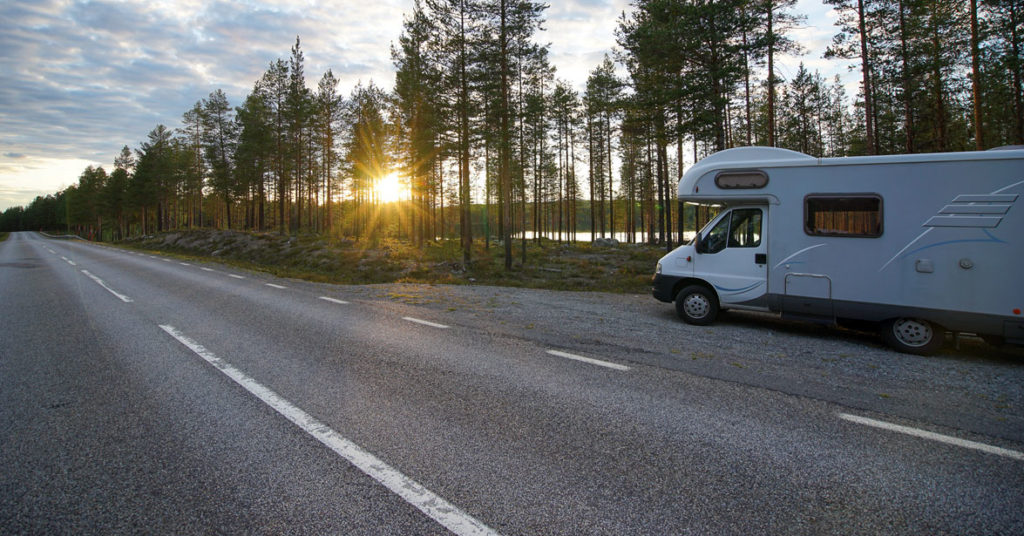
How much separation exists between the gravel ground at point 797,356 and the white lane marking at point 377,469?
3.72 metres

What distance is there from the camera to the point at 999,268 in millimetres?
6062

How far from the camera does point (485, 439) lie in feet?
11.5

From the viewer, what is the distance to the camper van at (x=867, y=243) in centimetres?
611

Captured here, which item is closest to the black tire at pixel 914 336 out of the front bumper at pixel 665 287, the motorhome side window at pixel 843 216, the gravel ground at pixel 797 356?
the gravel ground at pixel 797 356

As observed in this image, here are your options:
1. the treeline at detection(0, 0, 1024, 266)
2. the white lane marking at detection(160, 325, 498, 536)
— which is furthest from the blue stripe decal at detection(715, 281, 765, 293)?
the treeline at detection(0, 0, 1024, 266)

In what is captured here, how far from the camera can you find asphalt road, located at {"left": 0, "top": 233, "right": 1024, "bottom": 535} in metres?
2.58

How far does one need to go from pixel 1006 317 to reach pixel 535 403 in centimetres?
700

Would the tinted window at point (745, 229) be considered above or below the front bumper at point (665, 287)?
above

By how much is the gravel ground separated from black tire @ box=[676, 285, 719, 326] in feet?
0.75

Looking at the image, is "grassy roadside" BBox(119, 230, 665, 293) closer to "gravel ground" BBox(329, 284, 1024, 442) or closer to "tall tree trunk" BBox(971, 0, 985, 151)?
"gravel ground" BBox(329, 284, 1024, 442)

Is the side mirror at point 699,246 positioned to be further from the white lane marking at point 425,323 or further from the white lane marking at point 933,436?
the white lane marking at point 425,323

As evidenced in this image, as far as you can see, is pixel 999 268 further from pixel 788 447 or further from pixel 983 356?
pixel 788 447

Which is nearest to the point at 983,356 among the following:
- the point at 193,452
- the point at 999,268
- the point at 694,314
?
the point at 999,268

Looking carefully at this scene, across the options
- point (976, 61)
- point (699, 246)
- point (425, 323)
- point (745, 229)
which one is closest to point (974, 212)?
point (745, 229)
